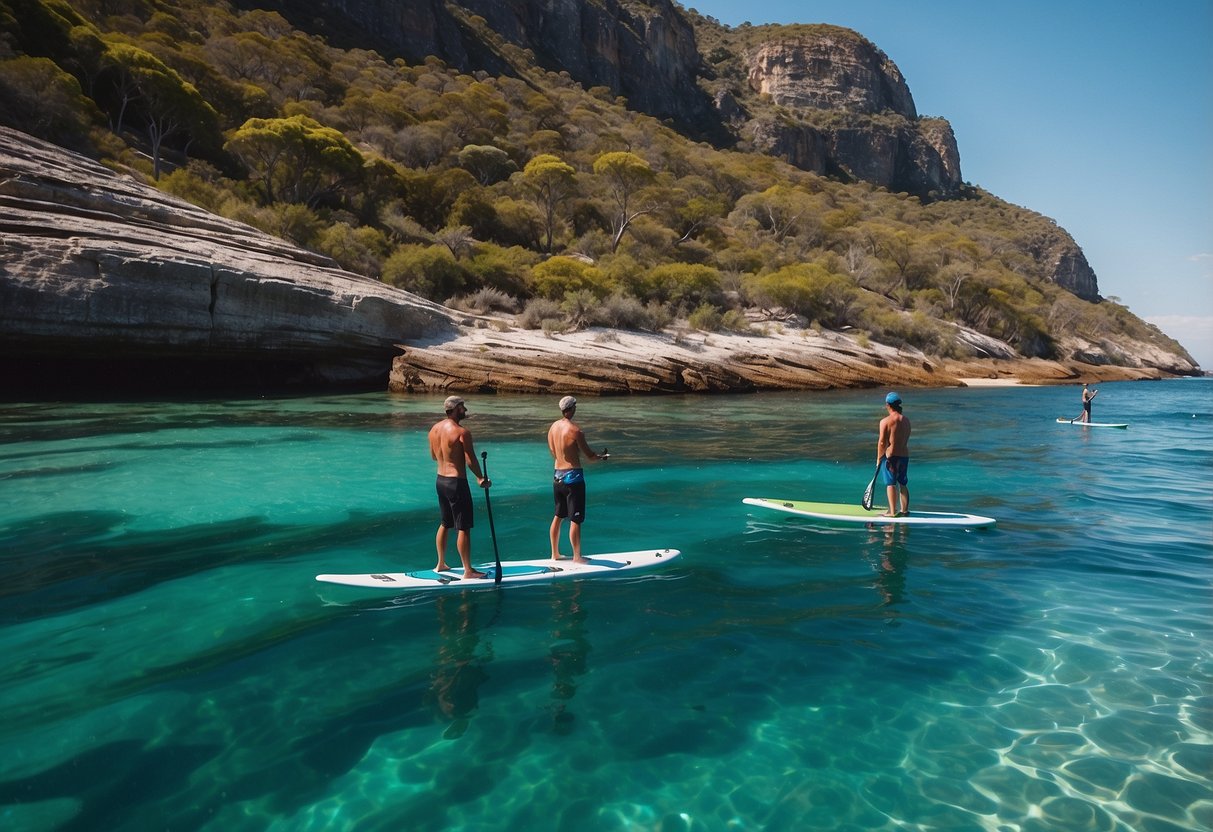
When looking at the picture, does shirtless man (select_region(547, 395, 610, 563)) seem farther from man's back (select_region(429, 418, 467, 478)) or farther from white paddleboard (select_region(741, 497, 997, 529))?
white paddleboard (select_region(741, 497, 997, 529))

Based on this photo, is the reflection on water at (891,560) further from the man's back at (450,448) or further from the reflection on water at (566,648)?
the man's back at (450,448)

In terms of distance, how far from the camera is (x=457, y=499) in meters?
7.27

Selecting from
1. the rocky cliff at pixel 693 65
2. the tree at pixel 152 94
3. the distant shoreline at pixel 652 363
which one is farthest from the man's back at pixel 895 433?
the rocky cliff at pixel 693 65

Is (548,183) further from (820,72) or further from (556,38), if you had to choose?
(820,72)

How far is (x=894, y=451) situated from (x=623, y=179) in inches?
1840

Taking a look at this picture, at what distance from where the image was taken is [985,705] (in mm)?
5184

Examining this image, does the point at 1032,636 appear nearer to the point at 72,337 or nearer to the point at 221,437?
the point at 221,437

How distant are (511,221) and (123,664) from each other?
4561 centimetres

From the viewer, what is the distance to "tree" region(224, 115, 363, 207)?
3856 cm

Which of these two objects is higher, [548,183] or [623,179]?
[623,179]

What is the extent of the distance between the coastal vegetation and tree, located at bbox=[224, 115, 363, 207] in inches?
5.2

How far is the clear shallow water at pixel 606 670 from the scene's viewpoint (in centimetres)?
413

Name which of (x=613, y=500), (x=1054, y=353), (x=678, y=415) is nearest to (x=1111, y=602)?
(x=613, y=500)

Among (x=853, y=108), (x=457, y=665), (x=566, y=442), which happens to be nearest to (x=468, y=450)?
(x=566, y=442)
